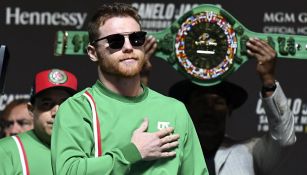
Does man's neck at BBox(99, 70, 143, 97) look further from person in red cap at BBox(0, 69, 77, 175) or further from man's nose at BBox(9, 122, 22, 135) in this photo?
man's nose at BBox(9, 122, 22, 135)

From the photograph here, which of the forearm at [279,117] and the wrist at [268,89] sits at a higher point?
the wrist at [268,89]

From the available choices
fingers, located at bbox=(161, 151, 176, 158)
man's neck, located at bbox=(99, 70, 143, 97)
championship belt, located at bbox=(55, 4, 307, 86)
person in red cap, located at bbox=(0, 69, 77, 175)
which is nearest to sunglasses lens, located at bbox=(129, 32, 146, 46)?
man's neck, located at bbox=(99, 70, 143, 97)

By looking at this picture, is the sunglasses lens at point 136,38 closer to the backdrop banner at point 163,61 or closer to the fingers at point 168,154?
the fingers at point 168,154

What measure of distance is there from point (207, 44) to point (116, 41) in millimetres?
1341

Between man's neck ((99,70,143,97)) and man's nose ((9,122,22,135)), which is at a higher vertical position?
man's neck ((99,70,143,97))

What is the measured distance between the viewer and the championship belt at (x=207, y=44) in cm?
438

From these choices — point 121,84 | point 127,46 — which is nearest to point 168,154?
point 121,84

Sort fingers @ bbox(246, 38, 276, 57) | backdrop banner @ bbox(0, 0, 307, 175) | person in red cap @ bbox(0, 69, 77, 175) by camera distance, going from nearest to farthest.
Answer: person in red cap @ bbox(0, 69, 77, 175)
fingers @ bbox(246, 38, 276, 57)
backdrop banner @ bbox(0, 0, 307, 175)

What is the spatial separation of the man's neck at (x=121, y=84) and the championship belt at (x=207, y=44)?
48.3 inches

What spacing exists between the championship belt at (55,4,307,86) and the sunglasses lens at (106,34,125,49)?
127 cm

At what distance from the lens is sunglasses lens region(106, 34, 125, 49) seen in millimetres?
3111

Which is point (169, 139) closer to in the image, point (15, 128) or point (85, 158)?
point (85, 158)

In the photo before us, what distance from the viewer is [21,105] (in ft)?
17.2

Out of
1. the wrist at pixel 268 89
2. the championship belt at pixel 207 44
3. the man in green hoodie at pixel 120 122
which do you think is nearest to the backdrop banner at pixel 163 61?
the championship belt at pixel 207 44
